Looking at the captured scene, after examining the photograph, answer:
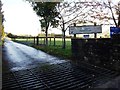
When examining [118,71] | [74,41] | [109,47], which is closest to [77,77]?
[118,71]

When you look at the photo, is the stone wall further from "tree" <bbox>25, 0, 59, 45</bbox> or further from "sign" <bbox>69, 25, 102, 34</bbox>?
"tree" <bbox>25, 0, 59, 45</bbox>

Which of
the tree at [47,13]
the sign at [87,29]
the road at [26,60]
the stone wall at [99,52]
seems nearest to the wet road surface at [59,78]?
the stone wall at [99,52]

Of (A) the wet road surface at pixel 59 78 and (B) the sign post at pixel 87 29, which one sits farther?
(B) the sign post at pixel 87 29

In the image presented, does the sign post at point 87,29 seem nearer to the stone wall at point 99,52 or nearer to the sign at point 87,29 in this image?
the sign at point 87,29

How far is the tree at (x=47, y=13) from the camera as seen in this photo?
2071cm

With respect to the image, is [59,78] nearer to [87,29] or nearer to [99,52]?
[99,52]

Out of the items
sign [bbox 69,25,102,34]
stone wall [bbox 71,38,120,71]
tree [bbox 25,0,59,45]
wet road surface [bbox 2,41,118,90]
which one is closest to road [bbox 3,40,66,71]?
stone wall [bbox 71,38,120,71]

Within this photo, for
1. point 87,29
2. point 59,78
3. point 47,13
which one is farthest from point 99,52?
point 47,13

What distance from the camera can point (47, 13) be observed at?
21.3 m

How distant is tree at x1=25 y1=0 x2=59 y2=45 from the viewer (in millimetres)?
20712

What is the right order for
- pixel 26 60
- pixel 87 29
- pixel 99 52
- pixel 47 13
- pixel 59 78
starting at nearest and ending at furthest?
pixel 59 78
pixel 99 52
pixel 26 60
pixel 87 29
pixel 47 13

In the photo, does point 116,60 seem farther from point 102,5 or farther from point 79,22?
point 79,22

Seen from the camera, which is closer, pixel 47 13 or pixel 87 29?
pixel 87 29

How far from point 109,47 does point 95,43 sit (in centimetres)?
96
